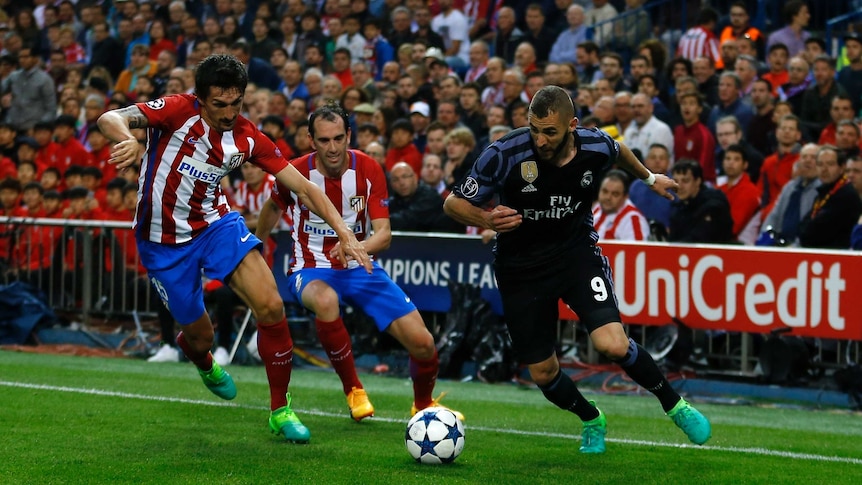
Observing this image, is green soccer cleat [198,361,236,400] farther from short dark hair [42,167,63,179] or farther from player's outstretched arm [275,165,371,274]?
short dark hair [42,167,63,179]

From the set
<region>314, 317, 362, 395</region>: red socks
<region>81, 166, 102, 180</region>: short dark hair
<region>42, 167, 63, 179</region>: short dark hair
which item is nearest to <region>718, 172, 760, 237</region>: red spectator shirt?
<region>314, 317, 362, 395</region>: red socks

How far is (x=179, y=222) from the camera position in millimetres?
8250

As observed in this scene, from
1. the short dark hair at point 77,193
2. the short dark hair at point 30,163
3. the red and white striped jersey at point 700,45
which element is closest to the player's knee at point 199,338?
the short dark hair at point 77,193

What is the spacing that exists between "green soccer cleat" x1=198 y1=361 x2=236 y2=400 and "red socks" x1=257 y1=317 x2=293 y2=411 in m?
0.62

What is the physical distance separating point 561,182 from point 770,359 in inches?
184

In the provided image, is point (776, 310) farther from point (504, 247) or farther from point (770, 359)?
point (504, 247)

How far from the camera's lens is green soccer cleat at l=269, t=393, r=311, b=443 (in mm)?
8156

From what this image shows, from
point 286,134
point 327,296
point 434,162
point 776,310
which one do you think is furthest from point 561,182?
point 286,134

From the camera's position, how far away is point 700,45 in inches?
662

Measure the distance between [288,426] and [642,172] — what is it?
9.43ft

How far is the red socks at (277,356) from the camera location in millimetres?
8391

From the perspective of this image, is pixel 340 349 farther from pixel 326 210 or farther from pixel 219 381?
pixel 326 210

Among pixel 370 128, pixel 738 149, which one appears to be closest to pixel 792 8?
pixel 738 149

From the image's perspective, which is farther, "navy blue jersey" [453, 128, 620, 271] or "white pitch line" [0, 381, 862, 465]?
"white pitch line" [0, 381, 862, 465]
